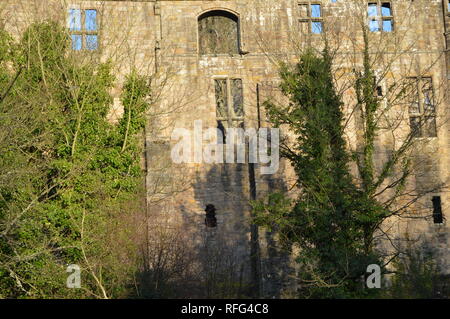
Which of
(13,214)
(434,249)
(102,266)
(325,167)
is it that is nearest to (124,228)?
(102,266)

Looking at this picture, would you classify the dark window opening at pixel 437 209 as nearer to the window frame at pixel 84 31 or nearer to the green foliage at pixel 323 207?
the green foliage at pixel 323 207

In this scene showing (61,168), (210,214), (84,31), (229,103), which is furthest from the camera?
(229,103)

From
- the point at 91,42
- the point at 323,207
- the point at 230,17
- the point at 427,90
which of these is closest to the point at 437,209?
the point at 427,90

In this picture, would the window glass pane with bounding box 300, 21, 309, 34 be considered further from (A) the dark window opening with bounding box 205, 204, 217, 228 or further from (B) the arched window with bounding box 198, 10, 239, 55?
(A) the dark window opening with bounding box 205, 204, 217, 228

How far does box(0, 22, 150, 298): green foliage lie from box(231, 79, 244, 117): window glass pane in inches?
112

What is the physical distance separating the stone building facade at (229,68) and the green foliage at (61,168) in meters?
1.28

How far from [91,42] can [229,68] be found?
13.5 ft

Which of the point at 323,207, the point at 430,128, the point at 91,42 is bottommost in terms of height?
the point at 323,207

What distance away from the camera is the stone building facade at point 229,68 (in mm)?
19125

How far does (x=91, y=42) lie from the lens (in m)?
19.3

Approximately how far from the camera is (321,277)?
45.3 feet

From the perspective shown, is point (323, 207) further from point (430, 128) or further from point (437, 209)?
point (430, 128)

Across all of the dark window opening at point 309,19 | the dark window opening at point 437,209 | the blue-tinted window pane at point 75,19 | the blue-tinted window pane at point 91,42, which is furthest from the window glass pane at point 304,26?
the blue-tinted window pane at point 75,19
